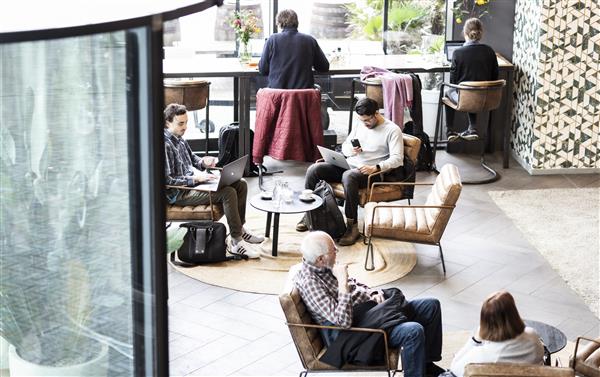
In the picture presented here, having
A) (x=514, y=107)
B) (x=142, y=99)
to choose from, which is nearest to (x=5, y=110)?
(x=142, y=99)

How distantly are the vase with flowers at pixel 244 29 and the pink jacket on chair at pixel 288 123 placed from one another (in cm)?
87

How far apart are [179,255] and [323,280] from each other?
2298 millimetres

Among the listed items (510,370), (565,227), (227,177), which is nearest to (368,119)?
(227,177)

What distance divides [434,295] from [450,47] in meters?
4.05

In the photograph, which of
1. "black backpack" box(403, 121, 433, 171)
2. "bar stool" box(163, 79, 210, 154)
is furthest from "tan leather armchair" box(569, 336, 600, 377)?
"bar stool" box(163, 79, 210, 154)

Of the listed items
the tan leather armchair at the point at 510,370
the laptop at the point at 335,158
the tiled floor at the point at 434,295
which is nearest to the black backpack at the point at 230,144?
the laptop at the point at 335,158

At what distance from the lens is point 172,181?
7426 millimetres

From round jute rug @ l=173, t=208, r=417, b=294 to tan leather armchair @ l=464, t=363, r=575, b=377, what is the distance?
2.55 m

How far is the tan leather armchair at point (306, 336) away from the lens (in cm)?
517

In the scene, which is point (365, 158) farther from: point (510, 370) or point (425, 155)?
point (510, 370)

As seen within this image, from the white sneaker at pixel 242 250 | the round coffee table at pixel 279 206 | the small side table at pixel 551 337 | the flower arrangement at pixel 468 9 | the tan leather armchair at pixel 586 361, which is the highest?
the flower arrangement at pixel 468 9

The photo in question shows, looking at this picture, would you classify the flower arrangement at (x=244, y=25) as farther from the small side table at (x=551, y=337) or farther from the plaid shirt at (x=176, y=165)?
the small side table at (x=551, y=337)

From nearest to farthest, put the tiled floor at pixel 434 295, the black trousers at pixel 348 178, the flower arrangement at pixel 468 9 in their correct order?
the tiled floor at pixel 434 295, the black trousers at pixel 348 178, the flower arrangement at pixel 468 9

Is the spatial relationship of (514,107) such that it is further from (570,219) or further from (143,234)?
(143,234)
